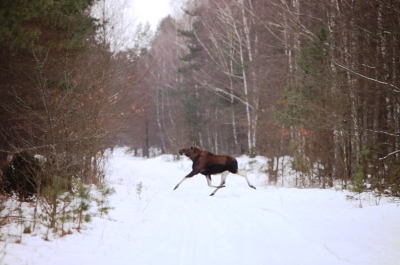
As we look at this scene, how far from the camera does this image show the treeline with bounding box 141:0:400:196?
35.2ft

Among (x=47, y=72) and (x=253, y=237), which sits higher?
(x=47, y=72)

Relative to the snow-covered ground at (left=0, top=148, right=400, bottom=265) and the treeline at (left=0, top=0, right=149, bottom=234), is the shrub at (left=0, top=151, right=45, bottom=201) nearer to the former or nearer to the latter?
the treeline at (left=0, top=0, right=149, bottom=234)

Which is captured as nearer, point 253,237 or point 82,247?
point 82,247

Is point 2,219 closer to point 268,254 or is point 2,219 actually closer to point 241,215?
point 268,254

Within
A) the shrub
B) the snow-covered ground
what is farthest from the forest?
the snow-covered ground

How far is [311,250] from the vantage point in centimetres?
575

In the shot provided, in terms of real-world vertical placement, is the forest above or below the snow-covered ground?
above

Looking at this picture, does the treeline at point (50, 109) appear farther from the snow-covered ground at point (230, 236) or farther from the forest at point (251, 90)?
the snow-covered ground at point (230, 236)

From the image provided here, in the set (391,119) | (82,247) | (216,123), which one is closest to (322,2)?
(391,119)

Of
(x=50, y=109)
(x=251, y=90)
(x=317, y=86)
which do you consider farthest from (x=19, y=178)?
(x=251, y=90)

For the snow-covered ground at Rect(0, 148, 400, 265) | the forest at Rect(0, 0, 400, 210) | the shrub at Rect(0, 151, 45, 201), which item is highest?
the forest at Rect(0, 0, 400, 210)

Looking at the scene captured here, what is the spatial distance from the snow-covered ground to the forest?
3.60ft

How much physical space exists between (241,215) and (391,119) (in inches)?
247

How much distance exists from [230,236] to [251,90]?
783 inches
